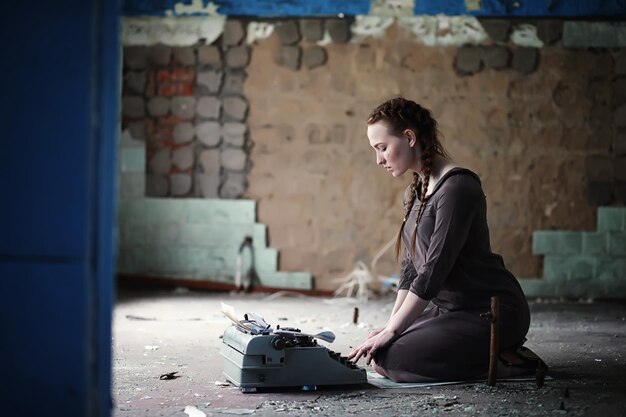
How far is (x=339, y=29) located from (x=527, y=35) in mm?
1496

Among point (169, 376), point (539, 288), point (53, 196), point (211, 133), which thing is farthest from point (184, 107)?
point (53, 196)

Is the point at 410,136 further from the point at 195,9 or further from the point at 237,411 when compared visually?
the point at 195,9

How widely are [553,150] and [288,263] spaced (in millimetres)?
2315

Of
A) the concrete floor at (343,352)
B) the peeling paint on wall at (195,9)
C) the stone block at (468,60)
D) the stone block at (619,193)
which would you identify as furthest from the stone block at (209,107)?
the stone block at (619,193)

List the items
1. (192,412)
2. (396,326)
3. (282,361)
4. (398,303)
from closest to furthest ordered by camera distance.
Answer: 1. (192,412)
2. (282,361)
3. (396,326)
4. (398,303)

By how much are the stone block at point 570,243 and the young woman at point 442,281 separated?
3.48 meters

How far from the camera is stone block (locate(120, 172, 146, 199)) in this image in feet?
24.2

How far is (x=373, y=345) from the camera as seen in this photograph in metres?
3.57

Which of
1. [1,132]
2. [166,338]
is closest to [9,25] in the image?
[1,132]

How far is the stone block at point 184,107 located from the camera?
24.0 feet

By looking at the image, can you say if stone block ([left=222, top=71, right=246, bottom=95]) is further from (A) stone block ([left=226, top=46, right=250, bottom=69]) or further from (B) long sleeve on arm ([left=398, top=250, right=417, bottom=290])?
(B) long sleeve on arm ([left=398, top=250, right=417, bottom=290])

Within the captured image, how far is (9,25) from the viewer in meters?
2.00

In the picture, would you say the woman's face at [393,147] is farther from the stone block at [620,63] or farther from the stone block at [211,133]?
the stone block at [620,63]

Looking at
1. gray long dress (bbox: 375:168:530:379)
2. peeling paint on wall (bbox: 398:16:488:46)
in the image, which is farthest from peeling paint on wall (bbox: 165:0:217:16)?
gray long dress (bbox: 375:168:530:379)
